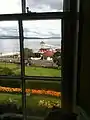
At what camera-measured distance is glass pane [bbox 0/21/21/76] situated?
2.55 meters

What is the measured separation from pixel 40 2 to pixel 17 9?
244 millimetres

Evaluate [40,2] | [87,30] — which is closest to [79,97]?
[87,30]

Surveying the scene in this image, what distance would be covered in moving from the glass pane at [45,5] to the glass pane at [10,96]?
779 millimetres

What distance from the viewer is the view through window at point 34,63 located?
2520 mm

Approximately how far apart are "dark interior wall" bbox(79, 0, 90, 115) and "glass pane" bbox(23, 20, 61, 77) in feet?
1.11

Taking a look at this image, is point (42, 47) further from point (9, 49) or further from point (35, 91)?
point (35, 91)

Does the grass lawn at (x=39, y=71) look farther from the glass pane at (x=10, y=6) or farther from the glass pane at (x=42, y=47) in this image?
the glass pane at (x=10, y=6)

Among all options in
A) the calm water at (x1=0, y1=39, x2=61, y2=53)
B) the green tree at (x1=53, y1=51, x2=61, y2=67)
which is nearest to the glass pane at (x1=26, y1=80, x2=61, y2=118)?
the green tree at (x1=53, y1=51, x2=61, y2=67)

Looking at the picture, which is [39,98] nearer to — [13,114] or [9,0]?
[13,114]

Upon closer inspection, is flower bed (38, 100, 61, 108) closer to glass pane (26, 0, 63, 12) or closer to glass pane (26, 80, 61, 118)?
glass pane (26, 80, 61, 118)

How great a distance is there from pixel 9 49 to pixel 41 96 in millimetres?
606

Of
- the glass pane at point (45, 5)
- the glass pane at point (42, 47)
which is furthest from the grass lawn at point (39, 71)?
the glass pane at point (45, 5)

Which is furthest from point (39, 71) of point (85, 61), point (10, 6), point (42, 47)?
point (10, 6)

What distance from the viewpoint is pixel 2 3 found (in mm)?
2557
